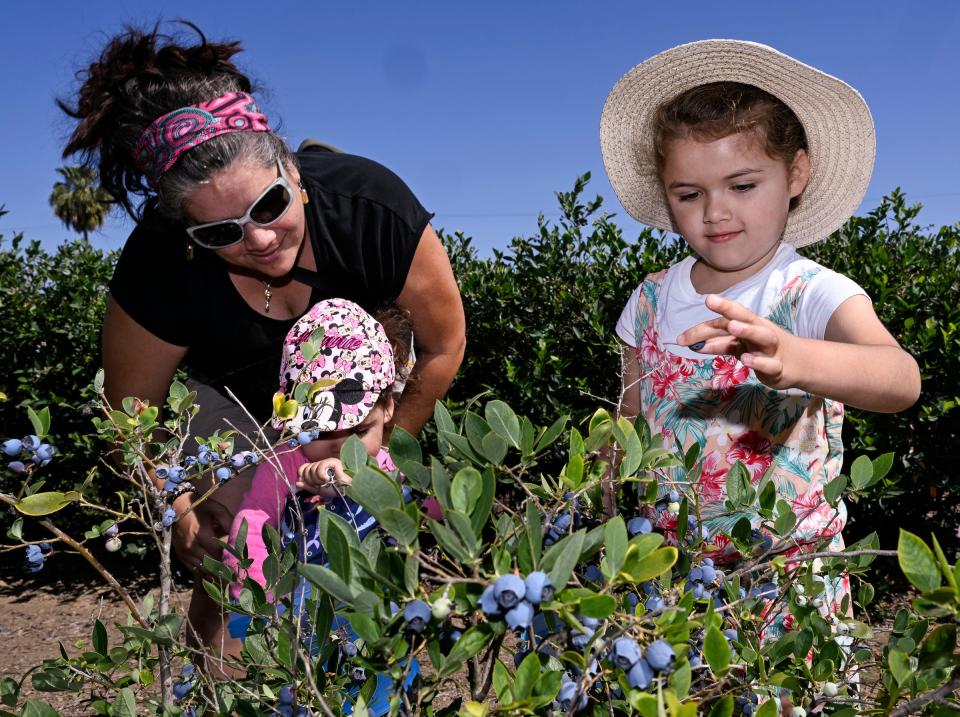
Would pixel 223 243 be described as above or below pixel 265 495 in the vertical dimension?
above

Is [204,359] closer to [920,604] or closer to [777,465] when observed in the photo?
[777,465]

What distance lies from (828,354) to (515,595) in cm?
99

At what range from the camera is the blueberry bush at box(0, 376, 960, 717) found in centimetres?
78

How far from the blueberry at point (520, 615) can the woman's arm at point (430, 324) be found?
1.73m

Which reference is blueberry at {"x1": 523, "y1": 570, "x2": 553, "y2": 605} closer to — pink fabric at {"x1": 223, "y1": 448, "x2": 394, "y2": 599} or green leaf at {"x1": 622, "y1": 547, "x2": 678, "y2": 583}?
green leaf at {"x1": 622, "y1": 547, "x2": 678, "y2": 583}

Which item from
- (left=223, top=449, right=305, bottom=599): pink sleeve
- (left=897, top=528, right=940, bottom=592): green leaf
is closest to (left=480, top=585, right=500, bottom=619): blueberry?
(left=897, top=528, right=940, bottom=592): green leaf

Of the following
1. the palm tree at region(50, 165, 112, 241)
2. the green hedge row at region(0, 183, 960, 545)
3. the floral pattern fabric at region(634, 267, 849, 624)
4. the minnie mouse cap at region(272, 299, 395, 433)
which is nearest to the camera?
the floral pattern fabric at region(634, 267, 849, 624)

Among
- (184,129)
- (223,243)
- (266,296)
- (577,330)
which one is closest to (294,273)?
(266,296)

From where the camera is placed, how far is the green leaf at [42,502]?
1.19m

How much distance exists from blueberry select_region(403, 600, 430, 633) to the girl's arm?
76 cm

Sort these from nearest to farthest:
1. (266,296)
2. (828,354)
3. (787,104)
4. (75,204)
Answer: (828,354), (787,104), (266,296), (75,204)

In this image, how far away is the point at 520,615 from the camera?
72cm

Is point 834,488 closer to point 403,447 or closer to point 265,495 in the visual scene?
point 403,447

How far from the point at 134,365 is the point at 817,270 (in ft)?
6.52
